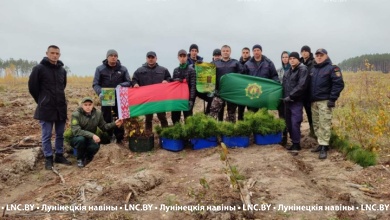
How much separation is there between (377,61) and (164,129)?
323ft

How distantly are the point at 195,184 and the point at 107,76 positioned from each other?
358 centimetres

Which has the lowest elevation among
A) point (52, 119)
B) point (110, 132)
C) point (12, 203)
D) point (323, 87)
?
point (12, 203)

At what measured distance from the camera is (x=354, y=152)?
614 cm

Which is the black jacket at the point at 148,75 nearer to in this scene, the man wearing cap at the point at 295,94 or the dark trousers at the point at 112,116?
the dark trousers at the point at 112,116

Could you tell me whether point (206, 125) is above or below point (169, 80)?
below

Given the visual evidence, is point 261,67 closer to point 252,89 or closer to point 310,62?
point 252,89

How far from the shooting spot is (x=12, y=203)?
15.9 feet

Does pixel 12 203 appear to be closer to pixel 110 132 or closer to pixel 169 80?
pixel 110 132

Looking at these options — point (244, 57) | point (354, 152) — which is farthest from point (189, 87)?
point (354, 152)

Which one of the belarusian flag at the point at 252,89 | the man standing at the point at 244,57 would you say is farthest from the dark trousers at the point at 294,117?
the man standing at the point at 244,57

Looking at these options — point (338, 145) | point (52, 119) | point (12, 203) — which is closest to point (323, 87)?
point (338, 145)

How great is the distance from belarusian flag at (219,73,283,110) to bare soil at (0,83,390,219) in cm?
128

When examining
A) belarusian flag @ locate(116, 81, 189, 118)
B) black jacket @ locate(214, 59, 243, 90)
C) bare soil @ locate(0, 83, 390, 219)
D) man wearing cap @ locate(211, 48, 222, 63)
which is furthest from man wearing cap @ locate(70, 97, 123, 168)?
man wearing cap @ locate(211, 48, 222, 63)

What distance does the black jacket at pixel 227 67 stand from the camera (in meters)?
7.84
